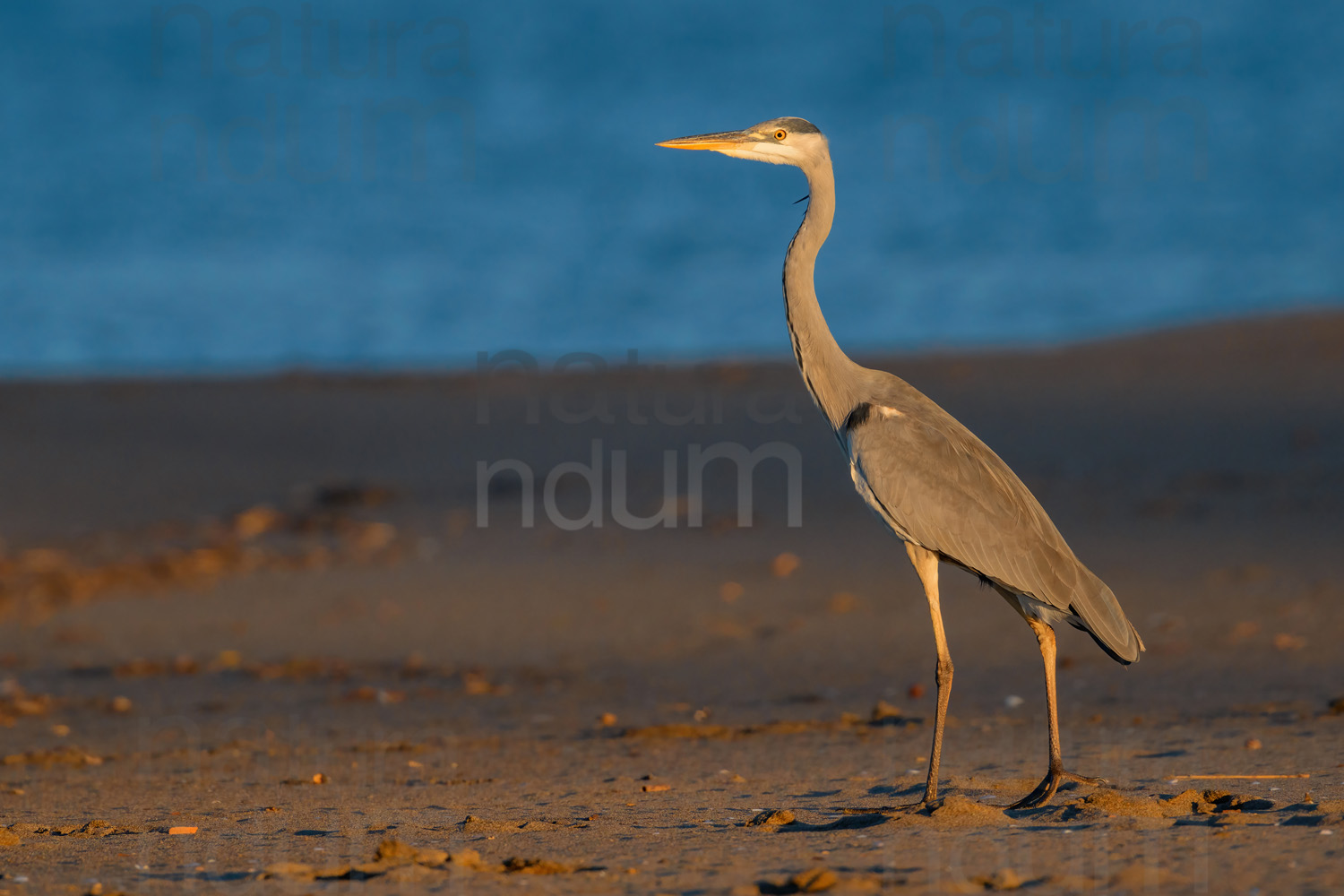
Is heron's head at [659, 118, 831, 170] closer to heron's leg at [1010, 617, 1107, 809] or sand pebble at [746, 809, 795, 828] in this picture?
heron's leg at [1010, 617, 1107, 809]

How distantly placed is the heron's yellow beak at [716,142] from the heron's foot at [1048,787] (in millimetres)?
2841

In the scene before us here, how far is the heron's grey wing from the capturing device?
213 inches

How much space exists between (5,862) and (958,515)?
11.7ft

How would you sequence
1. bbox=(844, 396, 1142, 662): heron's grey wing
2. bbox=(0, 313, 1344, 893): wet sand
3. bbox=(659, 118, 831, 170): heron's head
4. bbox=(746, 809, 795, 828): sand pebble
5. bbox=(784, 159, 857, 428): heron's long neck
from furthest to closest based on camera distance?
bbox=(659, 118, 831, 170): heron's head
bbox=(784, 159, 857, 428): heron's long neck
bbox=(844, 396, 1142, 662): heron's grey wing
bbox=(746, 809, 795, 828): sand pebble
bbox=(0, 313, 1344, 893): wet sand

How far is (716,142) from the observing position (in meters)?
5.92

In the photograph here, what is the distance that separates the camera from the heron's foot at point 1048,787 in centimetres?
482

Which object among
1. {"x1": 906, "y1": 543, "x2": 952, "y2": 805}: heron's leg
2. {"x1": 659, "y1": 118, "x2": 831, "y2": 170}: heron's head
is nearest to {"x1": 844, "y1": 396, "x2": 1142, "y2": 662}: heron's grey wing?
{"x1": 906, "y1": 543, "x2": 952, "y2": 805}: heron's leg

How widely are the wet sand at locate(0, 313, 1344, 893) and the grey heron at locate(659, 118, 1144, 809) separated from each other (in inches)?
24.1

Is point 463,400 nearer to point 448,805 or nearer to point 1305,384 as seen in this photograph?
point 1305,384

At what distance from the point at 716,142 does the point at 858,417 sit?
133 cm

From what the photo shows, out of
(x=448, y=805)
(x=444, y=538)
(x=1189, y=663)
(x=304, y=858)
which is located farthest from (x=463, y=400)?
(x=304, y=858)

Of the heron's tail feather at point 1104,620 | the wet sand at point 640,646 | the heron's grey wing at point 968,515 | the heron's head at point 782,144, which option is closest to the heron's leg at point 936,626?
the heron's grey wing at point 968,515

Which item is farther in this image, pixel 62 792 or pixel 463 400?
pixel 463 400

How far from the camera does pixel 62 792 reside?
18.7 feet
